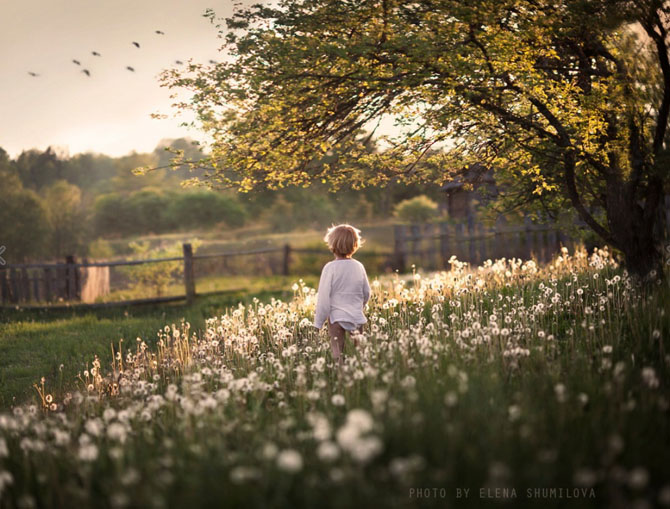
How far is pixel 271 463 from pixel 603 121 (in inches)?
256

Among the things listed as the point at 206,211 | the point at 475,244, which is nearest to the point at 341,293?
the point at 475,244

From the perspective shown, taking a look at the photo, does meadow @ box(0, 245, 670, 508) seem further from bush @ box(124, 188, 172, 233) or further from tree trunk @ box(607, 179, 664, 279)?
bush @ box(124, 188, 172, 233)

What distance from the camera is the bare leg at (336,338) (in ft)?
20.3

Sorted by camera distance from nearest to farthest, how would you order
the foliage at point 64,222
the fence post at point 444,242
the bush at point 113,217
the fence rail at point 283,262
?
1. the fence rail at point 283,262
2. the fence post at point 444,242
3. the foliage at point 64,222
4. the bush at point 113,217

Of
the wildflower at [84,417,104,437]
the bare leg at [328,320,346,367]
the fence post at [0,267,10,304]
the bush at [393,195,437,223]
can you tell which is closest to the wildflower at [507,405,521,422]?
the wildflower at [84,417,104,437]

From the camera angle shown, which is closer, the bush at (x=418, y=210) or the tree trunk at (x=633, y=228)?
the tree trunk at (x=633, y=228)

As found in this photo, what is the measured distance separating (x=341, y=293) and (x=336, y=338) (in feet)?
1.71

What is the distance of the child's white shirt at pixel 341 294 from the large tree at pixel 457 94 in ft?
4.72

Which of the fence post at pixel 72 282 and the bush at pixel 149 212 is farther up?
the bush at pixel 149 212

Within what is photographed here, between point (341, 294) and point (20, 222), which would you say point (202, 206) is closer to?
point (20, 222)

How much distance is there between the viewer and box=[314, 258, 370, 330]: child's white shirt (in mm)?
6195

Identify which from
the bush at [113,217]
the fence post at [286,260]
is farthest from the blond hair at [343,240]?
the bush at [113,217]

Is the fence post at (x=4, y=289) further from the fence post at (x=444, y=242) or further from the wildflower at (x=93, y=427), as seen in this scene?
the wildflower at (x=93, y=427)

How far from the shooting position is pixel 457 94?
6.59 meters
